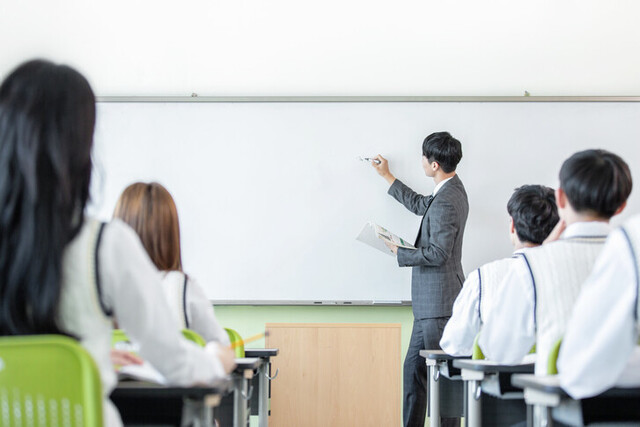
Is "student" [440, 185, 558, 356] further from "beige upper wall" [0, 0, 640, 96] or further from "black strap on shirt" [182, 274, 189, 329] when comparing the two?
"beige upper wall" [0, 0, 640, 96]

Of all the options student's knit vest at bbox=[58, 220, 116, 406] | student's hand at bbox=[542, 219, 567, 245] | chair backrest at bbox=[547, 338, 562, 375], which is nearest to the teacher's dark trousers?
student's hand at bbox=[542, 219, 567, 245]

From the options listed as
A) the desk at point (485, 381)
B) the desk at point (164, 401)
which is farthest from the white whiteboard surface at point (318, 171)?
the desk at point (164, 401)

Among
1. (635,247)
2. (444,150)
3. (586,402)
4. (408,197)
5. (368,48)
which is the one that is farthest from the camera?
(368,48)

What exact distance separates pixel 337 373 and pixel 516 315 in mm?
2149

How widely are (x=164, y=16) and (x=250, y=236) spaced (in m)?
1.47

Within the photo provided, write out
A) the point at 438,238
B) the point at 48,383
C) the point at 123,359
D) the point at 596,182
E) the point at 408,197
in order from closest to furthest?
the point at 48,383 < the point at 123,359 < the point at 596,182 < the point at 438,238 < the point at 408,197

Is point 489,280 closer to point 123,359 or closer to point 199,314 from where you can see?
point 199,314

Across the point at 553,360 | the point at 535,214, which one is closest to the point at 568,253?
the point at 553,360

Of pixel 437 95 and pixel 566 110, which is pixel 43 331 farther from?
pixel 566 110

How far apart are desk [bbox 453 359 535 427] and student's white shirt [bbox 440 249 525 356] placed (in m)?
0.47

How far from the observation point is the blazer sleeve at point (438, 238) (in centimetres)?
374

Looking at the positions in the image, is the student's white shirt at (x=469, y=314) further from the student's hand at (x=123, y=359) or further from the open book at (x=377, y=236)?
the student's hand at (x=123, y=359)

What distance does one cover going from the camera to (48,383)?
130 cm

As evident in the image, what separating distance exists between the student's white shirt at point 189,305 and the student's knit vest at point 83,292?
841 millimetres
